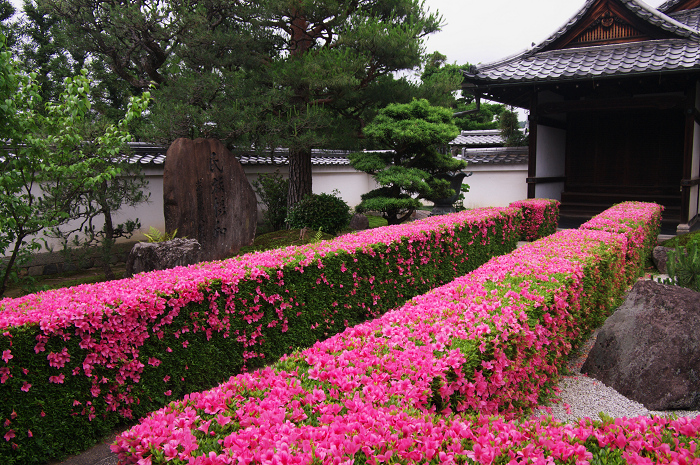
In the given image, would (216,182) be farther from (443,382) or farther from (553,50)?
(553,50)

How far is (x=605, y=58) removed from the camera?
10703 mm

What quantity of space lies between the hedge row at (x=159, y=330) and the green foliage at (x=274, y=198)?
20.7 feet

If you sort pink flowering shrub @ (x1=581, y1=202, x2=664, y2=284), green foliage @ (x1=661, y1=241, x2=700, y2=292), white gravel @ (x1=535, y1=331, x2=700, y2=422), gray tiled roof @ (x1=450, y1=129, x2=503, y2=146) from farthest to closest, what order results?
1. gray tiled roof @ (x1=450, y1=129, x2=503, y2=146)
2. pink flowering shrub @ (x1=581, y1=202, x2=664, y2=284)
3. green foliage @ (x1=661, y1=241, x2=700, y2=292)
4. white gravel @ (x1=535, y1=331, x2=700, y2=422)

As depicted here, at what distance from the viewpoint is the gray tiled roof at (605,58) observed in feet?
31.6

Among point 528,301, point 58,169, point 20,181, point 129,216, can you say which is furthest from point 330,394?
point 129,216

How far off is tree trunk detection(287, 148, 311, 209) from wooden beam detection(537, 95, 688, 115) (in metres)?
6.15

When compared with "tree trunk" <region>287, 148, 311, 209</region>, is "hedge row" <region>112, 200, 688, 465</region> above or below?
below

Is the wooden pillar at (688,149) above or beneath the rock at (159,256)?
above

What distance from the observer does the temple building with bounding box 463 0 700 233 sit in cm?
1009

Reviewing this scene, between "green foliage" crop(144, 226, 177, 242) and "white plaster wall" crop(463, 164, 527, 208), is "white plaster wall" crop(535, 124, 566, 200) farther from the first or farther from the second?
"green foliage" crop(144, 226, 177, 242)

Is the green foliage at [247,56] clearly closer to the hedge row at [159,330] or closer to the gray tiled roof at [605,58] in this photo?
the gray tiled roof at [605,58]

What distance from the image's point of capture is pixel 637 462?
1.63m

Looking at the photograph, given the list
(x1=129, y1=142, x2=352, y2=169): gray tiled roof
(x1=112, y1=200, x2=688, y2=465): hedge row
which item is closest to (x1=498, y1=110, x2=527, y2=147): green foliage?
(x1=129, y1=142, x2=352, y2=169): gray tiled roof

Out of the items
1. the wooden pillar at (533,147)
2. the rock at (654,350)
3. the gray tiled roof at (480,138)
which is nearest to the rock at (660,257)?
the wooden pillar at (533,147)
